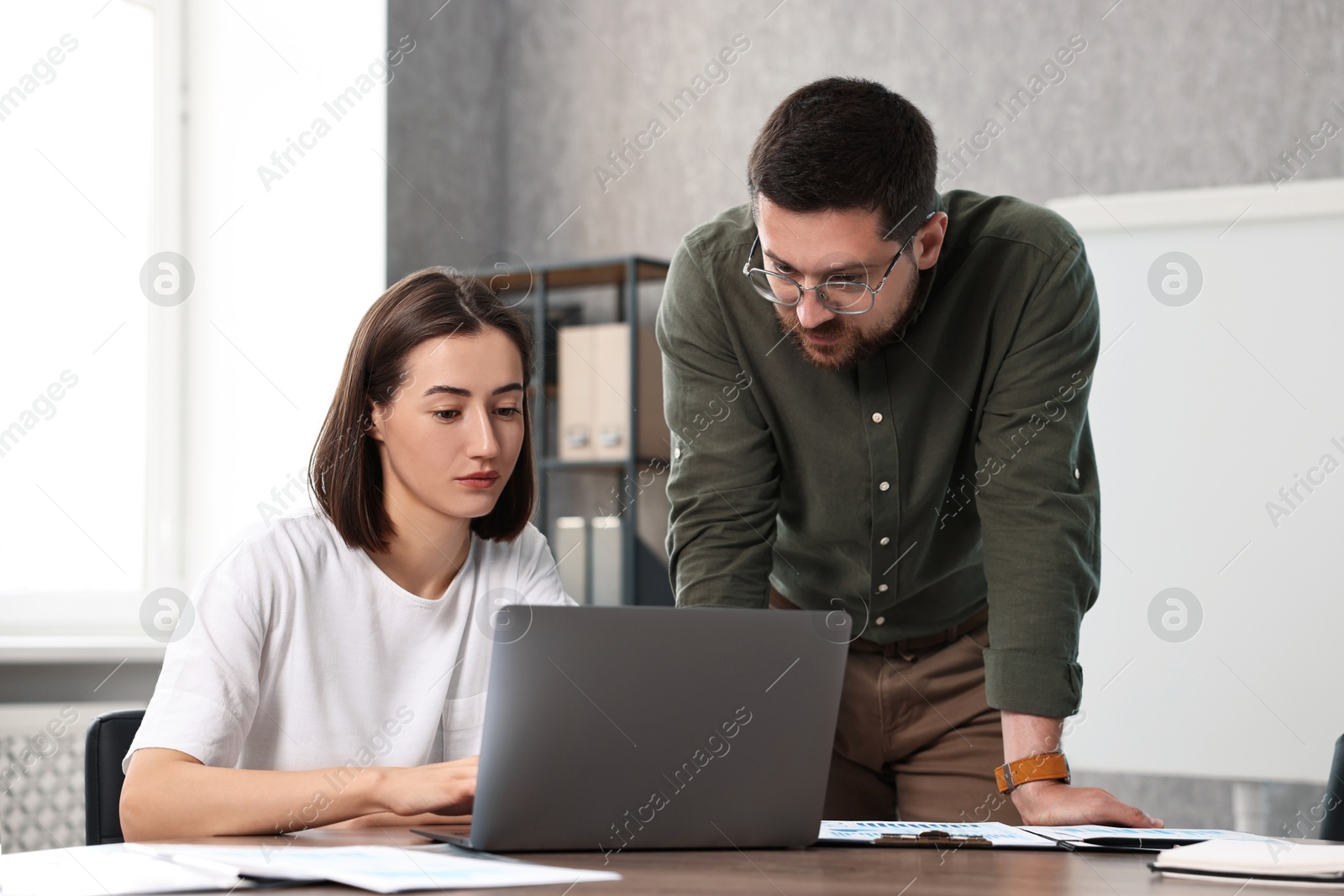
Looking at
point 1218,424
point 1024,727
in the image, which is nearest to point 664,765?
point 1024,727

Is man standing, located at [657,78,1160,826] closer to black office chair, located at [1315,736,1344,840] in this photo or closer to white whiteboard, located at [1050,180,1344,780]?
black office chair, located at [1315,736,1344,840]

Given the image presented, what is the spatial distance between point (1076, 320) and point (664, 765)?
0.83 metres

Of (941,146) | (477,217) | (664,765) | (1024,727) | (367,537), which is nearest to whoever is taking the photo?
(664,765)

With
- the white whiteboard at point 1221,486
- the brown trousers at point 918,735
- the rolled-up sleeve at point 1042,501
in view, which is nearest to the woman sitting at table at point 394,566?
the brown trousers at point 918,735

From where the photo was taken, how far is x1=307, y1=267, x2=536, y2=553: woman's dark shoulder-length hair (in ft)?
5.19

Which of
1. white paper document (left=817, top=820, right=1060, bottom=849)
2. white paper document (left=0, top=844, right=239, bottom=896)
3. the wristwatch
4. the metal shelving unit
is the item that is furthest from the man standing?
the metal shelving unit

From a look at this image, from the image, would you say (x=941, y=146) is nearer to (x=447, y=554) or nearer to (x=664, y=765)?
(x=447, y=554)

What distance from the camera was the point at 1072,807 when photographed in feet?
4.44

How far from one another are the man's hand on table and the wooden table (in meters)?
0.18

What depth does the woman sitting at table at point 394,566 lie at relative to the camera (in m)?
1.50

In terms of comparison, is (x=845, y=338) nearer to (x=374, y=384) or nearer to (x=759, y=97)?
(x=374, y=384)

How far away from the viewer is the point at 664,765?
107cm

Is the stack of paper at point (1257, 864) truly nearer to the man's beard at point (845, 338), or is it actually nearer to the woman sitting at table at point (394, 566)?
the man's beard at point (845, 338)

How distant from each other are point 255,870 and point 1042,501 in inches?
38.1
